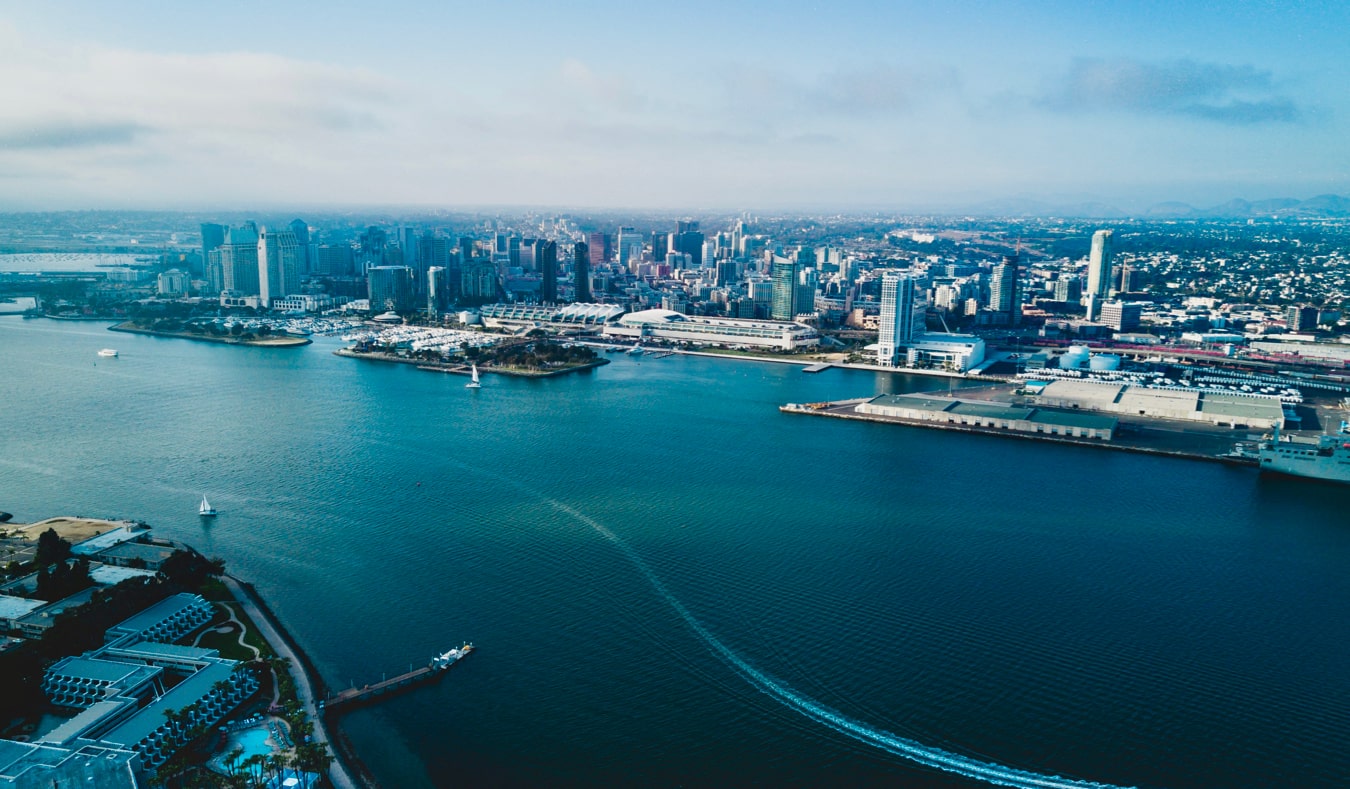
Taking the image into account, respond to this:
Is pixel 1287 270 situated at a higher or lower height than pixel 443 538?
higher

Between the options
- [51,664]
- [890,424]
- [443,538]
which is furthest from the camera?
[890,424]

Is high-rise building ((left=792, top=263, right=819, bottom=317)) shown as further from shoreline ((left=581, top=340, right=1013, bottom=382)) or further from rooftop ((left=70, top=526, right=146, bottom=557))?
rooftop ((left=70, top=526, right=146, bottom=557))

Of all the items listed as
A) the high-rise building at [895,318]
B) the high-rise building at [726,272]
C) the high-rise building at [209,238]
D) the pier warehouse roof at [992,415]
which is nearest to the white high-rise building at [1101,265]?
the high-rise building at [895,318]

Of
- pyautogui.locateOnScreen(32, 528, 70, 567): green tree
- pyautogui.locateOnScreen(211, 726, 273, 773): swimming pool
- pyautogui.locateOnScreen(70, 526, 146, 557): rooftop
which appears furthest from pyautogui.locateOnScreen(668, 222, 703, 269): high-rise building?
pyautogui.locateOnScreen(211, 726, 273, 773): swimming pool

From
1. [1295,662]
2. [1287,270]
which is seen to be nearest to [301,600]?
[1295,662]

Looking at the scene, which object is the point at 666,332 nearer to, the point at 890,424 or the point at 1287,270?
the point at 890,424
